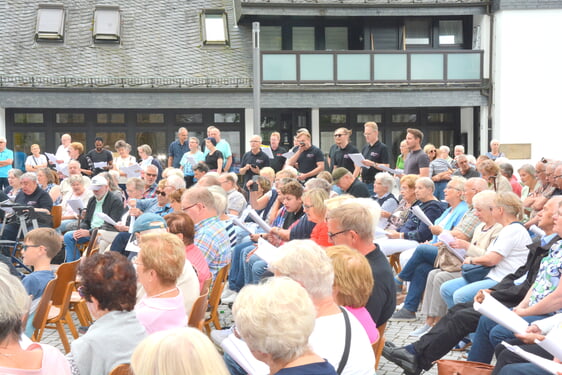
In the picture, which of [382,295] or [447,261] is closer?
[382,295]

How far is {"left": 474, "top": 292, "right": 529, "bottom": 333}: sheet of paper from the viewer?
4074mm

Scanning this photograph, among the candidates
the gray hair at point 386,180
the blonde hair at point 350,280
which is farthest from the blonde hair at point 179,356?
the gray hair at point 386,180

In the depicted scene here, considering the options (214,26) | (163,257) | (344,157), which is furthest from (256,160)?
(214,26)

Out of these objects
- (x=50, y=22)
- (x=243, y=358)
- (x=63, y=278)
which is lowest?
(x=63, y=278)

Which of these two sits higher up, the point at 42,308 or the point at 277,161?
the point at 277,161

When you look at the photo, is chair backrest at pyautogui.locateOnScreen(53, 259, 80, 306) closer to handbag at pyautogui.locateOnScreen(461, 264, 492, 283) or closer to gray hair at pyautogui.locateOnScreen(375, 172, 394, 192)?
handbag at pyautogui.locateOnScreen(461, 264, 492, 283)

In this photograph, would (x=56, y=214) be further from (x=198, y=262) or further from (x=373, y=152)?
(x=198, y=262)

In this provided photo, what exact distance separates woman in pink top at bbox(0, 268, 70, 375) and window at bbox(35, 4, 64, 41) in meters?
19.7

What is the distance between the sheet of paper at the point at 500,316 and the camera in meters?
4.07

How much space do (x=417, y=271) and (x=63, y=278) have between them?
11.2 ft

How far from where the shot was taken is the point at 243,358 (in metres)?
3.16

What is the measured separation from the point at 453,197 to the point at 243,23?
15820mm

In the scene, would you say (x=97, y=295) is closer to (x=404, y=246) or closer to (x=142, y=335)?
(x=142, y=335)

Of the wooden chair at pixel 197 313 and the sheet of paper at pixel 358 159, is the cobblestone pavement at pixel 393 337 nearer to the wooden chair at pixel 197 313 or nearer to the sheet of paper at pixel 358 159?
the wooden chair at pixel 197 313
